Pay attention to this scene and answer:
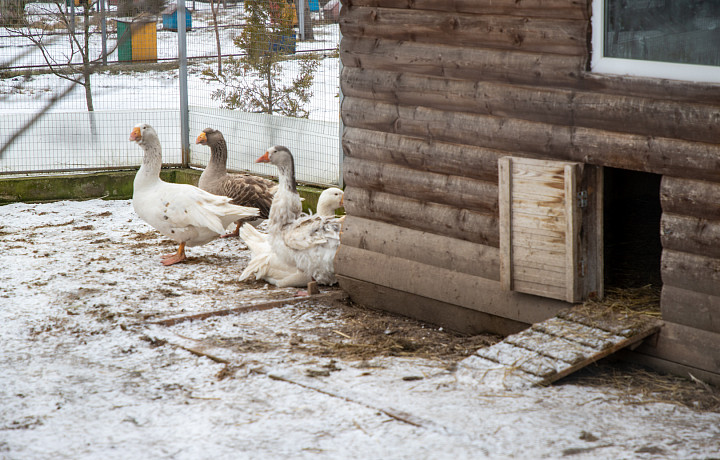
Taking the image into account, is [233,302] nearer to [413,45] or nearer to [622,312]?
[413,45]

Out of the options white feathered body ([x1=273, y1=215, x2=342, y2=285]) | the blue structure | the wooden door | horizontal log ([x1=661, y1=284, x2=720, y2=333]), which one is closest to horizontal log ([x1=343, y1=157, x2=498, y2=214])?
the wooden door

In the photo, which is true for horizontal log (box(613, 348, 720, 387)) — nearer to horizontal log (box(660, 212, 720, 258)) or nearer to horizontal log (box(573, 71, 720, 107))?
horizontal log (box(660, 212, 720, 258))

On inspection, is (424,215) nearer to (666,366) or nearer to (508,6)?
(508,6)

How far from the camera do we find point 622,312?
520 centimetres

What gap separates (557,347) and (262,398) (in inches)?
71.1

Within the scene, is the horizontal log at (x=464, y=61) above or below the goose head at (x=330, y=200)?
above

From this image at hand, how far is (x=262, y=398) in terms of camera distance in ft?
15.5

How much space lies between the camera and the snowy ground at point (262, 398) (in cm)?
405

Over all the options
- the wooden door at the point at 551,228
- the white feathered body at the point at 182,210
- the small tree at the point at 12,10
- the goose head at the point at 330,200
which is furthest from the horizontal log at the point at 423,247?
the small tree at the point at 12,10

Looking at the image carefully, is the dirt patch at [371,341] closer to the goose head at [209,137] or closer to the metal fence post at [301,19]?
the goose head at [209,137]

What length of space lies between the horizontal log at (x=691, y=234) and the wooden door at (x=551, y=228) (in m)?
0.49

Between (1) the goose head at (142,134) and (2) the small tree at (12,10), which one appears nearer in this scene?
(2) the small tree at (12,10)

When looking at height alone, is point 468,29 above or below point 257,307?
above

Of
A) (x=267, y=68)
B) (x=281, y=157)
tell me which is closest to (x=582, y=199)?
(x=281, y=157)
